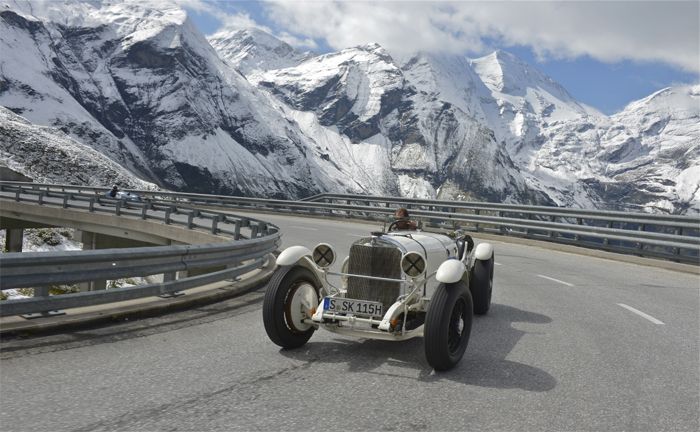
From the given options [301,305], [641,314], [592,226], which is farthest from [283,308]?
[592,226]

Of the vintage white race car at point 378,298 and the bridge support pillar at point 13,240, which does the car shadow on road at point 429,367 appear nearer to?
the vintage white race car at point 378,298

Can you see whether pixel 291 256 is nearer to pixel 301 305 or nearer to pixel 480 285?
pixel 301 305

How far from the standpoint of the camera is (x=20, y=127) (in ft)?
389

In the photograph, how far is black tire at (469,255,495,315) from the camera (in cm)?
784

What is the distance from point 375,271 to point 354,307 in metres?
0.45

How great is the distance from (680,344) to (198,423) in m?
5.35

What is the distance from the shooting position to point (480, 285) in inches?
309

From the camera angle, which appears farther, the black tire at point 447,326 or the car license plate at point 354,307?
the car license plate at point 354,307

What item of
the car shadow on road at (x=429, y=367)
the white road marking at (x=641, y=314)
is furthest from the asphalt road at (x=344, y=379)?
the white road marking at (x=641, y=314)

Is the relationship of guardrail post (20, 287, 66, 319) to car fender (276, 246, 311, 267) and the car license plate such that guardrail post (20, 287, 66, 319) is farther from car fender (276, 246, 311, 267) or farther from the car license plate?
the car license plate

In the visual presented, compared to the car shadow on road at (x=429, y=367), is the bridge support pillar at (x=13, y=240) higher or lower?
lower

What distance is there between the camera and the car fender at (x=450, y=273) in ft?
17.7

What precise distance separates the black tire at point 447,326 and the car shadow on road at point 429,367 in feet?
0.45

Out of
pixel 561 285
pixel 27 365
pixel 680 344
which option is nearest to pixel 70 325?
pixel 27 365
